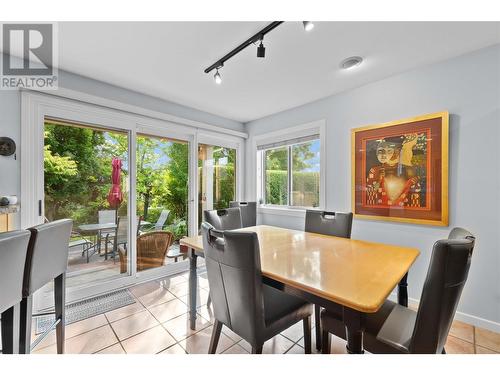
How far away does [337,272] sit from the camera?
1.18 metres

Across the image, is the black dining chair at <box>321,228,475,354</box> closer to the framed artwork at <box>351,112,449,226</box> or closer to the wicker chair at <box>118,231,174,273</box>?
the framed artwork at <box>351,112,449,226</box>

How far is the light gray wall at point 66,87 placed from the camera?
75.5 inches

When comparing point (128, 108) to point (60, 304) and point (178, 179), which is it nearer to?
point (178, 179)

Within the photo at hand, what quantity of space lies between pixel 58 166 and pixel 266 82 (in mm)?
2352

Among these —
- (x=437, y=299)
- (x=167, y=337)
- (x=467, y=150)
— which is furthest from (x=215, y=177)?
(x=437, y=299)

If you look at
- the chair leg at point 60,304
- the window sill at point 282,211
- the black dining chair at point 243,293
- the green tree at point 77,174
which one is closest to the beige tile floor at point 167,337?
the chair leg at point 60,304

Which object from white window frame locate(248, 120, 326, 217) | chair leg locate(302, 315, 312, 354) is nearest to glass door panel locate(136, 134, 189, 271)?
white window frame locate(248, 120, 326, 217)

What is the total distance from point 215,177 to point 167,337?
2372 mm

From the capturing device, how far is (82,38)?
67.3 inches

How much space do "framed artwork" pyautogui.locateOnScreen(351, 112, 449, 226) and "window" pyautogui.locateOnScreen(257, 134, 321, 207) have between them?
2.07 ft

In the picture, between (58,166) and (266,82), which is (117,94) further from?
(266,82)

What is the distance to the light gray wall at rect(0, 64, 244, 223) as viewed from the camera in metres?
1.92

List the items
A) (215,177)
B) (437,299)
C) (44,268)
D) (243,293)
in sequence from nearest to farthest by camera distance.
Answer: (437,299) → (243,293) → (44,268) → (215,177)
